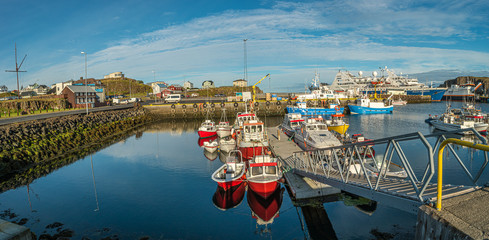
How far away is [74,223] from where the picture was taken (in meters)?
16.8

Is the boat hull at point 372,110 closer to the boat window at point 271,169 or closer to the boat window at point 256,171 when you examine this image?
the boat window at point 271,169

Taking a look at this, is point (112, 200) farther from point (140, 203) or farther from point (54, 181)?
point (54, 181)

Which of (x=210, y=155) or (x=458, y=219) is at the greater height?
(x=458, y=219)

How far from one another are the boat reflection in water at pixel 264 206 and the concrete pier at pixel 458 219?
10289mm

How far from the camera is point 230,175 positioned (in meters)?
20.1

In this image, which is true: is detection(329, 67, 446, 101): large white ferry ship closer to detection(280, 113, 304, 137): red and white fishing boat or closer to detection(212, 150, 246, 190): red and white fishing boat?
detection(280, 113, 304, 137): red and white fishing boat

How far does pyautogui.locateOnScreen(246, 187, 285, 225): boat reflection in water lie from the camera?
17.0 m

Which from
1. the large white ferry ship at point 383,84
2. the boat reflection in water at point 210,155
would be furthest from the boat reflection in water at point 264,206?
the large white ferry ship at point 383,84

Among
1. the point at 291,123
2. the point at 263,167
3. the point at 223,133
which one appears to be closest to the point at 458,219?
the point at 263,167

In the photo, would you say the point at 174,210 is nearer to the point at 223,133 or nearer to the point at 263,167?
the point at 263,167

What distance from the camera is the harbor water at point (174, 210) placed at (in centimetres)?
1528

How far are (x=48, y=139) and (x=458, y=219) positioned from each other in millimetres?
41994

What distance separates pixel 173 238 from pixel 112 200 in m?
8.50

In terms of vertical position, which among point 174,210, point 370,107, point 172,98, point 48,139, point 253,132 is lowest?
point 174,210
